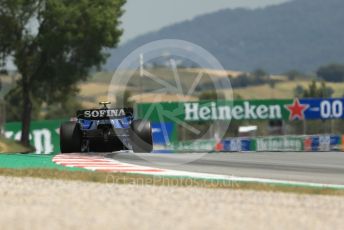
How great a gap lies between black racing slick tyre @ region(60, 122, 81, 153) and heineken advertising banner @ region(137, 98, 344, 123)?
29.0 metres

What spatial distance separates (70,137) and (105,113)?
1435mm

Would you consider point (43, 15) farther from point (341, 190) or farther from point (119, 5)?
point (341, 190)

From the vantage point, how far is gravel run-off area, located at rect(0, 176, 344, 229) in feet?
30.9

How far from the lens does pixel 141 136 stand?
68.0ft

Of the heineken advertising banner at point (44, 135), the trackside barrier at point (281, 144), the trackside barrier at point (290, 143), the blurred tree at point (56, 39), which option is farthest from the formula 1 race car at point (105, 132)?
the heineken advertising banner at point (44, 135)

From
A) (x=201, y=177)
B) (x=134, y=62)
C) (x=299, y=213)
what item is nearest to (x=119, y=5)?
(x=134, y=62)

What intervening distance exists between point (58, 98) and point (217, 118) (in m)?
11.0

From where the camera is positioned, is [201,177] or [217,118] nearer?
[201,177]

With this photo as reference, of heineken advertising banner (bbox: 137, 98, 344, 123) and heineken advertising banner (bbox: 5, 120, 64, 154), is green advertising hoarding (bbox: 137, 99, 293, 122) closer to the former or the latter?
heineken advertising banner (bbox: 137, 98, 344, 123)

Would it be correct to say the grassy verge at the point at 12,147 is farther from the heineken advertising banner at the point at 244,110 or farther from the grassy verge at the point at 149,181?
the grassy verge at the point at 149,181

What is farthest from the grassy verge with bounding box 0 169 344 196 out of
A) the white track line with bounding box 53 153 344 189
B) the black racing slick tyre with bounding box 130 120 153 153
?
the black racing slick tyre with bounding box 130 120 153 153

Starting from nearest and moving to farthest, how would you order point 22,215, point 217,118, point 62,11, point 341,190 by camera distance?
point 22,215, point 341,190, point 62,11, point 217,118

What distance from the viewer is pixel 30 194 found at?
12336 mm

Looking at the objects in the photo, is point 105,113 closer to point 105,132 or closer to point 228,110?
point 105,132
